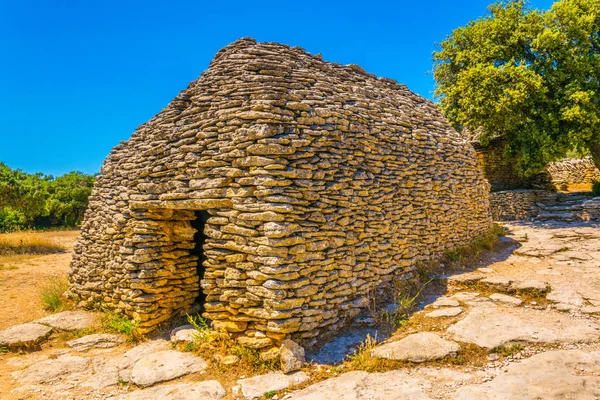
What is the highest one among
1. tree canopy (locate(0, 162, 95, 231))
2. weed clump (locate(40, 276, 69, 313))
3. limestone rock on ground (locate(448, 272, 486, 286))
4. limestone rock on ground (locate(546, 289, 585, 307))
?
tree canopy (locate(0, 162, 95, 231))

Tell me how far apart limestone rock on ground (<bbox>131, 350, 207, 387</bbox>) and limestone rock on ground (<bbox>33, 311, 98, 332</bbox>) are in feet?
7.67

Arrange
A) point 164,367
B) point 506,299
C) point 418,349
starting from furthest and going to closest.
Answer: point 506,299 < point 164,367 < point 418,349

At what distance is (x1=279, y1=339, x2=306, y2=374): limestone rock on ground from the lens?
13.1 feet

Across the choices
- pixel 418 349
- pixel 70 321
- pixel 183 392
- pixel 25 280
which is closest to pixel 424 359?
pixel 418 349

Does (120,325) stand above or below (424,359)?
above

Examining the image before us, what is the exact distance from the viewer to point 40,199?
18.0 m

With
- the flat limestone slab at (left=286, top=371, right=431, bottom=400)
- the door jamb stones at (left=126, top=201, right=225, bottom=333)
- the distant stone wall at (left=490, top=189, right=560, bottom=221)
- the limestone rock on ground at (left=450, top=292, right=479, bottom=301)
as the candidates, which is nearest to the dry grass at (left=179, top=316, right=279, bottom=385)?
the flat limestone slab at (left=286, top=371, right=431, bottom=400)

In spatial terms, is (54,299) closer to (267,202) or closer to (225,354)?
(225,354)

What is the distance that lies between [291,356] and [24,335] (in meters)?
4.94

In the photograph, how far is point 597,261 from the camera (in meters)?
7.08

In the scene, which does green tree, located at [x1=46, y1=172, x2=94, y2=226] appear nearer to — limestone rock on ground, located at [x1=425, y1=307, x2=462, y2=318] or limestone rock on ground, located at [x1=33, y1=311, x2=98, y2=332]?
limestone rock on ground, located at [x1=33, y1=311, x2=98, y2=332]

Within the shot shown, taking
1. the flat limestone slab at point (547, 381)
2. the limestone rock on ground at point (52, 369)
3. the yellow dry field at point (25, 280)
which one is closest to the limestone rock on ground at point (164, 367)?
the limestone rock on ground at point (52, 369)

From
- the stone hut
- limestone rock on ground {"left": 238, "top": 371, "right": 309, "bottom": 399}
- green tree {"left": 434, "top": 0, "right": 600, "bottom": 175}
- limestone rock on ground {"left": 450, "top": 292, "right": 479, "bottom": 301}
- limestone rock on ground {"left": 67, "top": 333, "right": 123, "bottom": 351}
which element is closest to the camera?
limestone rock on ground {"left": 238, "top": 371, "right": 309, "bottom": 399}

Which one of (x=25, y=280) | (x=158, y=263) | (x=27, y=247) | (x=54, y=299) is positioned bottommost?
(x=54, y=299)
